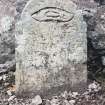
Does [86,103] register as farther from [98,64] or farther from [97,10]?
[97,10]

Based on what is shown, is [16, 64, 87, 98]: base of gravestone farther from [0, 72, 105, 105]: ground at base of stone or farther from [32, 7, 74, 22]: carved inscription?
[32, 7, 74, 22]: carved inscription

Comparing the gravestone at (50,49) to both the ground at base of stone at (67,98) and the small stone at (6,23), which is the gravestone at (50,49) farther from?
the small stone at (6,23)

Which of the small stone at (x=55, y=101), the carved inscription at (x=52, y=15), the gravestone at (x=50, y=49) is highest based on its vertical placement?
the carved inscription at (x=52, y=15)

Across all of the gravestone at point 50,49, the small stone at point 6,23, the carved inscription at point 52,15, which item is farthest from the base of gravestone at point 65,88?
the small stone at point 6,23

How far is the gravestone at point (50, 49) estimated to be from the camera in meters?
4.59

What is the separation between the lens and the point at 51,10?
4.70 meters

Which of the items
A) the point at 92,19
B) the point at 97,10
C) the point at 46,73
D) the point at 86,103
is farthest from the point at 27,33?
the point at 97,10

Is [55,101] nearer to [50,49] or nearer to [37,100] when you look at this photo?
[37,100]

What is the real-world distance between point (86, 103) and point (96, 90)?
0.33 metres

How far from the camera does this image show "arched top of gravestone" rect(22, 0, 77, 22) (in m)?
4.60

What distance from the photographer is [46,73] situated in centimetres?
467

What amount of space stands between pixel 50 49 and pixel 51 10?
1.80 ft

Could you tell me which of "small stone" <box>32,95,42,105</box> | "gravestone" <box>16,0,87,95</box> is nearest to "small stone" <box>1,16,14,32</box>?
"gravestone" <box>16,0,87,95</box>

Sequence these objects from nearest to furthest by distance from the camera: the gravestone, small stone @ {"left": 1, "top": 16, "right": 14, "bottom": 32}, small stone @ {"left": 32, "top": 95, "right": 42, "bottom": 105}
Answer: small stone @ {"left": 32, "top": 95, "right": 42, "bottom": 105}, the gravestone, small stone @ {"left": 1, "top": 16, "right": 14, "bottom": 32}
